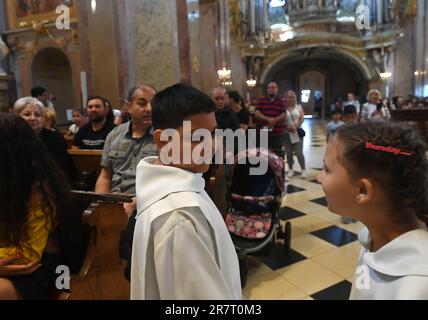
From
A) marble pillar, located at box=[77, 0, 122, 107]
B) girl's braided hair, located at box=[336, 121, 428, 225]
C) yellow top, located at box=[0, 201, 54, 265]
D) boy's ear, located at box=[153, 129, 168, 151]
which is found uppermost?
marble pillar, located at box=[77, 0, 122, 107]

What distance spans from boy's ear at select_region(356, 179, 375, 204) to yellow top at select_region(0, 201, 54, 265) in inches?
53.7

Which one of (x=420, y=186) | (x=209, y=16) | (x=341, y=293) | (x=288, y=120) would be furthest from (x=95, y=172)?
(x=209, y=16)

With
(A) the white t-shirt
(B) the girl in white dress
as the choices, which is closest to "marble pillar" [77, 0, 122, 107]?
(A) the white t-shirt

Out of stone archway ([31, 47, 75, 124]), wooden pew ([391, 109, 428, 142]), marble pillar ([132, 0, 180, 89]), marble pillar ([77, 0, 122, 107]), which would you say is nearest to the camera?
marble pillar ([77, 0, 122, 107])

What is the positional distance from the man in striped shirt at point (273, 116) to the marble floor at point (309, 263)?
4.69 feet

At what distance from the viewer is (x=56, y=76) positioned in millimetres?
10742

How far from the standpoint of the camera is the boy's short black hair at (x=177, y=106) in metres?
1.09

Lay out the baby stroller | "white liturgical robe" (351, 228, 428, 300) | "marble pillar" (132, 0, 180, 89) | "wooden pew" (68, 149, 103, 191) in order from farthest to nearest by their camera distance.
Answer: "marble pillar" (132, 0, 180, 89)
"wooden pew" (68, 149, 103, 191)
the baby stroller
"white liturgical robe" (351, 228, 428, 300)

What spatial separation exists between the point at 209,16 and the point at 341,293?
851 cm

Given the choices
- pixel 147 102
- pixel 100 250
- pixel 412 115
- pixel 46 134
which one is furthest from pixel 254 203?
pixel 412 115

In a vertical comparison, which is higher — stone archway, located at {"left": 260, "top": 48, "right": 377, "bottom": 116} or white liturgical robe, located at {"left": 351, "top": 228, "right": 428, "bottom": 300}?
stone archway, located at {"left": 260, "top": 48, "right": 377, "bottom": 116}

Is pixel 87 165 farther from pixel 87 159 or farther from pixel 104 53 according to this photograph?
pixel 104 53

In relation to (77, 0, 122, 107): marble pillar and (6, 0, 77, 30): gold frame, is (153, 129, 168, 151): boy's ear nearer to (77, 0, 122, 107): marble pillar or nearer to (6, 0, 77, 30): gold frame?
(77, 0, 122, 107): marble pillar

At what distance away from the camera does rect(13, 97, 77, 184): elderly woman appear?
9.23 ft
